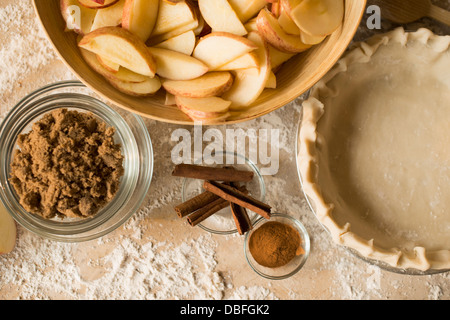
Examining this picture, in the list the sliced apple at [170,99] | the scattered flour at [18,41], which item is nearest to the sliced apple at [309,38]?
the sliced apple at [170,99]

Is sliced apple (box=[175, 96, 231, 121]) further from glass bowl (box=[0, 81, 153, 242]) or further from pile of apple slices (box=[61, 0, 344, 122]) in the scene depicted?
glass bowl (box=[0, 81, 153, 242])

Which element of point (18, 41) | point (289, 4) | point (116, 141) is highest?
point (289, 4)

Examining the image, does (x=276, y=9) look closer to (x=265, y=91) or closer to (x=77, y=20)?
(x=265, y=91)

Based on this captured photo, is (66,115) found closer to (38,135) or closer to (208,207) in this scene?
(38,135)

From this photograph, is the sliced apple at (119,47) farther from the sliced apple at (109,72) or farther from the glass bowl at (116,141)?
the glass bowl at (116,141)

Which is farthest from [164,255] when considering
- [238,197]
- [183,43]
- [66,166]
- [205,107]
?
[183,43]
